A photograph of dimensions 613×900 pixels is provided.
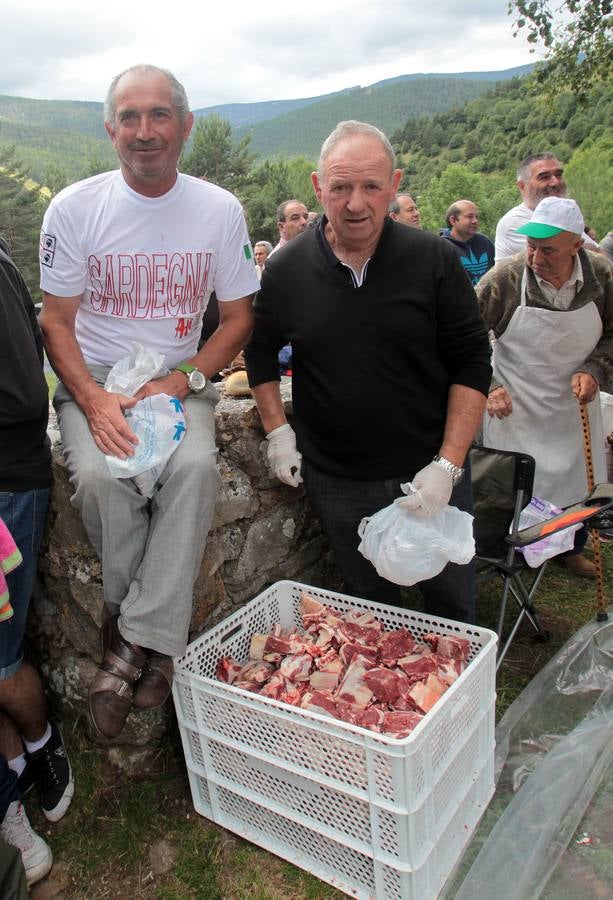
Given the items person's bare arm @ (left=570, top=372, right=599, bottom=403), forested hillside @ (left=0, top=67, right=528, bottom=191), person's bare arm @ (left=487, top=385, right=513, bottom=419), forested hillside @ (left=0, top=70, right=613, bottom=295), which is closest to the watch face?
person's bare arm @ (left=487, top=385, right=513, bottom=419)

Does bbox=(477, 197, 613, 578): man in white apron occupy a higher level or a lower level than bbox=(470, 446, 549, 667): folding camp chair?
higher

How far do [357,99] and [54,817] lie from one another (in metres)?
176

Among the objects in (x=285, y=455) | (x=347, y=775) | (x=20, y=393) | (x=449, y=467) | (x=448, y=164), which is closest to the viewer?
(x=347, y=775)

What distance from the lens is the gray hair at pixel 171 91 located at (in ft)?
7.07

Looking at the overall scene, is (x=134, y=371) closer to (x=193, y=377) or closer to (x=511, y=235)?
(x=193, y=377)

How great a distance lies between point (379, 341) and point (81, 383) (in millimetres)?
975

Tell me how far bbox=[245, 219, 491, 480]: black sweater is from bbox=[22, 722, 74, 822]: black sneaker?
1390mm

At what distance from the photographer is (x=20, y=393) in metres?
2.01

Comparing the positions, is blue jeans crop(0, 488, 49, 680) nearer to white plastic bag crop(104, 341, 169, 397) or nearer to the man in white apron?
white plastic bag crop(104, 341, 169, 397)

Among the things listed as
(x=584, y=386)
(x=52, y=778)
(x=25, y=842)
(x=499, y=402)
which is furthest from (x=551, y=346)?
(x=25, y=842)

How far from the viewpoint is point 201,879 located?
2152 millimetres

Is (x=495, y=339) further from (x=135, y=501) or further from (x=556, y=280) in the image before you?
(x=135, y=501)

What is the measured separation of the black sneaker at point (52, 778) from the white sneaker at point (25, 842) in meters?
0.14

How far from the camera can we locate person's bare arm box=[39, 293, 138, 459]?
6.82 ft
